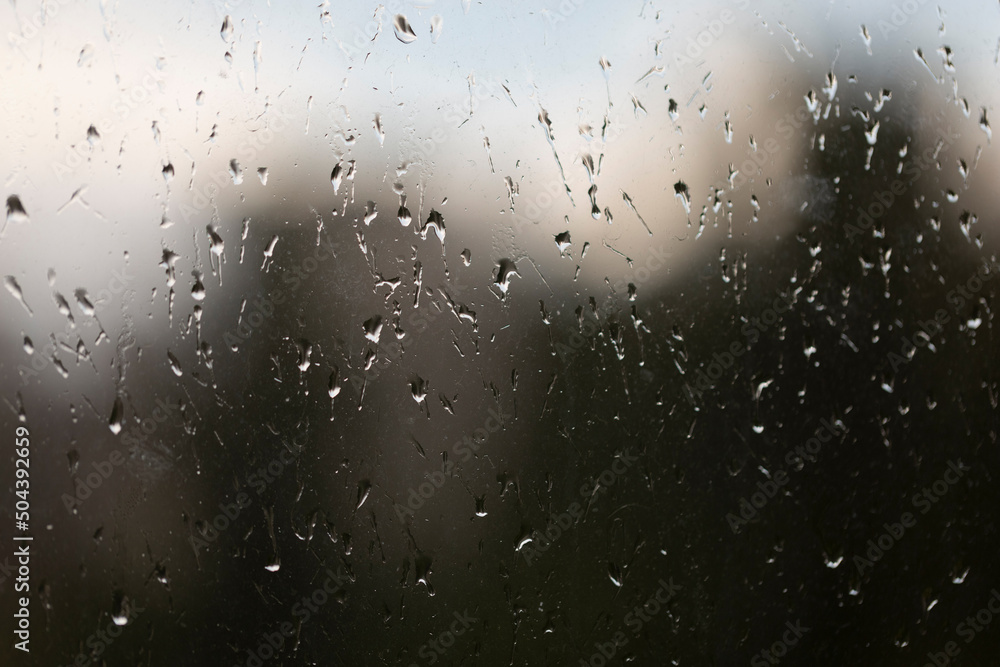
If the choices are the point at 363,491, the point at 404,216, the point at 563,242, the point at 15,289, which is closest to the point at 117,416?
the point at 15,289

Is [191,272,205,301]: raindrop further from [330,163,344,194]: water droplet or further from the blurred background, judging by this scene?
[330,163,344,194]: water droplet

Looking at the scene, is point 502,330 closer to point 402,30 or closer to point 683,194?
point 683,194

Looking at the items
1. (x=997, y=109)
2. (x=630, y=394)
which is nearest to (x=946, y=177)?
(x=997, y=109)

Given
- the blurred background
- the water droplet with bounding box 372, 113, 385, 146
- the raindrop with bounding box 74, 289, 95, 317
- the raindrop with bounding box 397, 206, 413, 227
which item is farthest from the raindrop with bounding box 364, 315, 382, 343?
the raindrop with bounding box 74, 289, 95, 317

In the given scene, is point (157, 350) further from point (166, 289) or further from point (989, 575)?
point (989, 575)

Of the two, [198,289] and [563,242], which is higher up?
[198,289]

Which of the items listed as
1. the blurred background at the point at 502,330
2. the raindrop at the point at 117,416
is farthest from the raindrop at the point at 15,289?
the raindrop at the point at 117,416

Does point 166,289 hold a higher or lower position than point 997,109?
higher

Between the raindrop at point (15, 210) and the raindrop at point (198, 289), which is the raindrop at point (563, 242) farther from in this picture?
the raindrop at point (15, 210)
